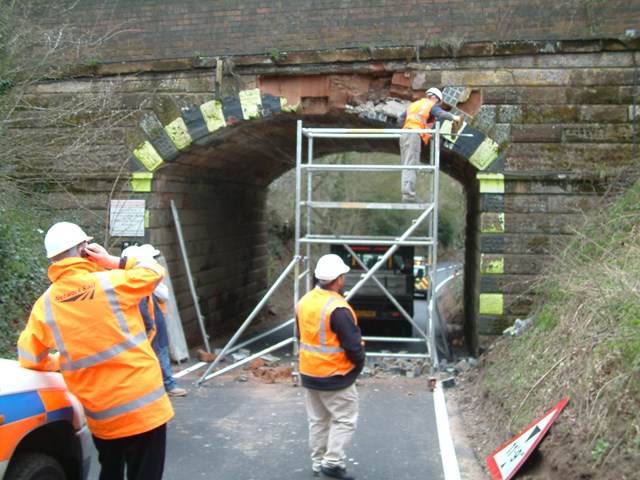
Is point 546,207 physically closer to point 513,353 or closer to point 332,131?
point 513,353

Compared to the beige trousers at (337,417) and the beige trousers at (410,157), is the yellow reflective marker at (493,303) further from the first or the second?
the beige trousers at (337,417)

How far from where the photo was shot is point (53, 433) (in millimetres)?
4215

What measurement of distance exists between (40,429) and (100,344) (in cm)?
68

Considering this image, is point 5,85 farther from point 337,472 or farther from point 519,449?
point 519,449

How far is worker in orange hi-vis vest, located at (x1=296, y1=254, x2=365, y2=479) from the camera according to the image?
5.52m

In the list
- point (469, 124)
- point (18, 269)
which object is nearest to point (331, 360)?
point (469, 124)

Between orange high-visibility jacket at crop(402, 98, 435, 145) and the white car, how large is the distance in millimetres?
6795

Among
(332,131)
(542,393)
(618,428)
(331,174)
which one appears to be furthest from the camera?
(331,174)

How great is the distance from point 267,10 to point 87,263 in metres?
7.87

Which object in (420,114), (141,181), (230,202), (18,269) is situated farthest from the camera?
(230,202)

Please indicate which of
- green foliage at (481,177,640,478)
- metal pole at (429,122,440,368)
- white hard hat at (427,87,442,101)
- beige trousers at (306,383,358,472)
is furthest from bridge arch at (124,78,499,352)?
beige trousers at (306,383,358,472)

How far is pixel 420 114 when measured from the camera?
9875 millimetres

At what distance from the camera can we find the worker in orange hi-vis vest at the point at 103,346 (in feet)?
12.8

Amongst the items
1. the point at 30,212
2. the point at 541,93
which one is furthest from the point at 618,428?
the point at 30,212
